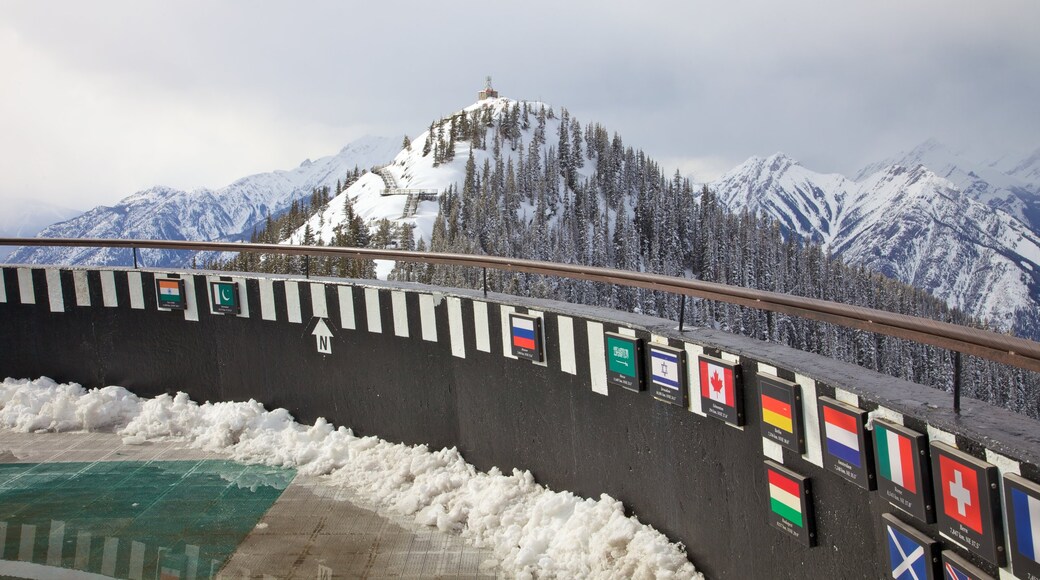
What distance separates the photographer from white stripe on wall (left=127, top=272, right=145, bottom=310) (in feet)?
24.3

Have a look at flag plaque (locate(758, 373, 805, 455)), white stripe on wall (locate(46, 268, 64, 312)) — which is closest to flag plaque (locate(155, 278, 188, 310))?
white stripe on wall (locate(46, 268, 64, 312))

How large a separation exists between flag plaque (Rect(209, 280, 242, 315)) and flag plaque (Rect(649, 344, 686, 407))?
4241mm

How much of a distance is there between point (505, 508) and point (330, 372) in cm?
223

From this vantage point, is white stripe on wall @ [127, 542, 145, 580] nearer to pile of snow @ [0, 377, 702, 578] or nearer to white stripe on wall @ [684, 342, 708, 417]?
pile of snow @ [0, 377, 702, 578]

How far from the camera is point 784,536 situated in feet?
10.9

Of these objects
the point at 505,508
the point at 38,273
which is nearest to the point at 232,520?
the point at 505,508

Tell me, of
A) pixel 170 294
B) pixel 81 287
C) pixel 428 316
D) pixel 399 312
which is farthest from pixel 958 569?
pixel 81 287

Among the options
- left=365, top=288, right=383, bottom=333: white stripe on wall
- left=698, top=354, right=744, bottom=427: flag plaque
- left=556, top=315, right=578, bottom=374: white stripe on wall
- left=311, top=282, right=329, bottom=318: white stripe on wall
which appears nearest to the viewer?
left=698, top=354, right=744, bottom=427: flag plaque

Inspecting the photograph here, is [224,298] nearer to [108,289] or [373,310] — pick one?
[108,289]

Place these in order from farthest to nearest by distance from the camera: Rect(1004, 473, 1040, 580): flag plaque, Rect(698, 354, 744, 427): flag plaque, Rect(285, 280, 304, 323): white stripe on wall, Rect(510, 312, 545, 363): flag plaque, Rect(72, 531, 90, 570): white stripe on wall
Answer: Rect(285, 280, 304, 323): white stripe on wall < Rect(510, 312, 545, 363): flag plaque < Rect(72, 531, 90, 570): white stripe on wall < Rect(698, 354, 744, 427): flag plaque < Rect(1004, 473, 1040, 580): flag plaque

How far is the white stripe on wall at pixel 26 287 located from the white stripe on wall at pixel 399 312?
14.1 ft

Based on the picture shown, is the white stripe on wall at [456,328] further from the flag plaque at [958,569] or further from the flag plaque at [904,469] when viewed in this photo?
the flag plaque at [958,569]

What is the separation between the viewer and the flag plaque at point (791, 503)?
3131 millimetres

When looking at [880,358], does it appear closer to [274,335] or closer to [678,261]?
[678,261]
